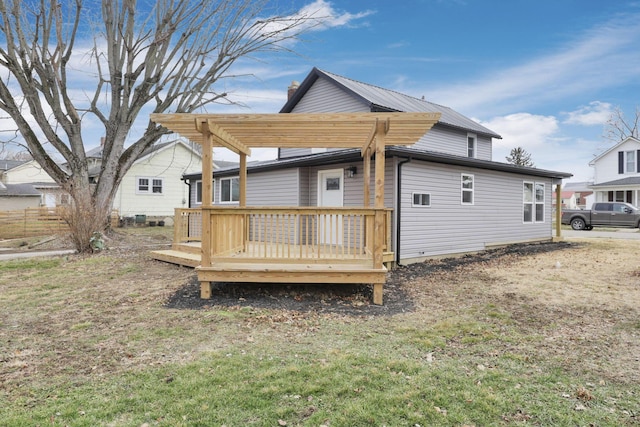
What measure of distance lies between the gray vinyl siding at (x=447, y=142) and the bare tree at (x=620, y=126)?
26.3m

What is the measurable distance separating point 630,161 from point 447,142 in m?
20.8

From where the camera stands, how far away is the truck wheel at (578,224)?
69.4ft

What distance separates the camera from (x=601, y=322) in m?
4.84

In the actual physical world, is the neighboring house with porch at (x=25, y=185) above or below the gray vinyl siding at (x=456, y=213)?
above

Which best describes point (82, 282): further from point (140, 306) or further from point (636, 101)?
point (636, 101)

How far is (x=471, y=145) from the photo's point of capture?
14.4m

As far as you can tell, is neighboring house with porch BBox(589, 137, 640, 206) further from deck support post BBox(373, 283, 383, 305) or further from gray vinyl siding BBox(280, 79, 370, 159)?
deck support post BBox(373, 283, 383, 305)

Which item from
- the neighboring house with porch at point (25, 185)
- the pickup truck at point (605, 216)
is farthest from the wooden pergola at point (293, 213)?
the pickup truck at point (605, 216)

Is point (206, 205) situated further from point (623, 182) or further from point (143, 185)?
point (623, 182)

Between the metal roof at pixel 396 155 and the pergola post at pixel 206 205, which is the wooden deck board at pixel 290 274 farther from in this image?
the metal roof at pixel 396 155

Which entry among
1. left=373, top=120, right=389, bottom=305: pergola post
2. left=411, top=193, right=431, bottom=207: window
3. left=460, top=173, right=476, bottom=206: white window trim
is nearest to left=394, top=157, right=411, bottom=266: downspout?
left=411, top=193, right=431, bottom=207: window

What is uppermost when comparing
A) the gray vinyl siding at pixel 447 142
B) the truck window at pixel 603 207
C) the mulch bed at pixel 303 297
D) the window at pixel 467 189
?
the gray vinyl siding at pixel 447 142

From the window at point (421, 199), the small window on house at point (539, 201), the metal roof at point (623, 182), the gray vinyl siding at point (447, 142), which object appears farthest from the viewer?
the metal roof at point (623, 182)

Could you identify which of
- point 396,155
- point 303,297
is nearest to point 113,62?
point 396,155
